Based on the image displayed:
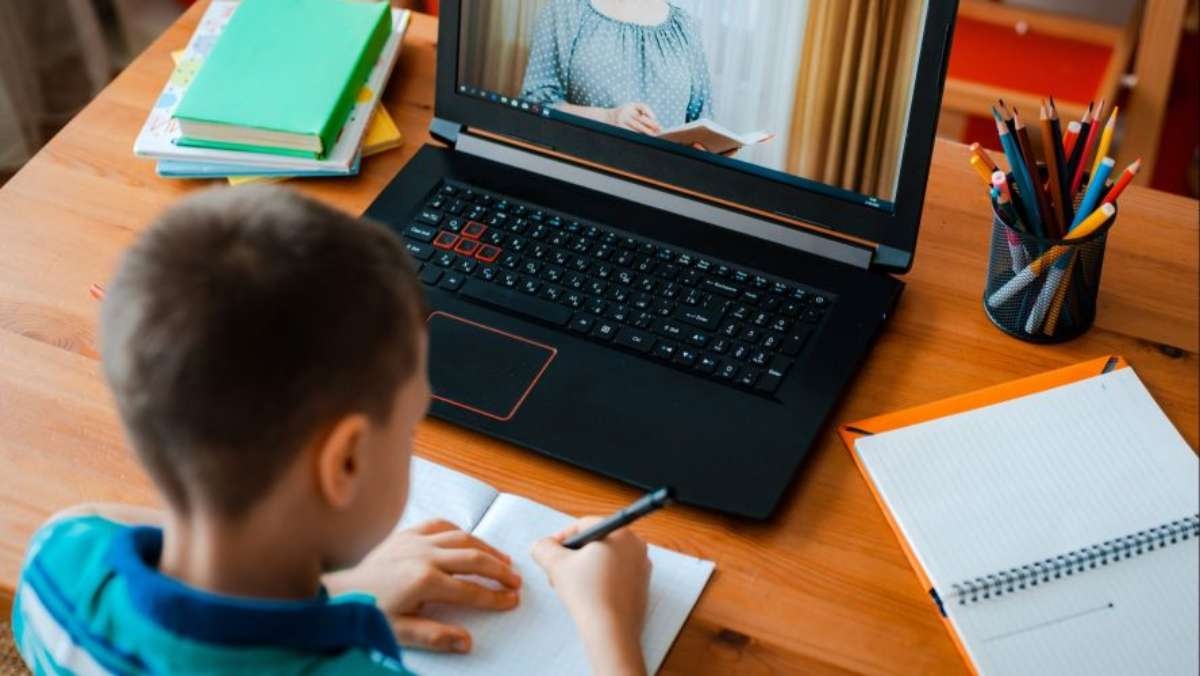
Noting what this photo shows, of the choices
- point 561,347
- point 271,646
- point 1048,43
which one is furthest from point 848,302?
point 1048,43

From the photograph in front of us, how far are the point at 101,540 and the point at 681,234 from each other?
1.84 ft

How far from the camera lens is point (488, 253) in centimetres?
118

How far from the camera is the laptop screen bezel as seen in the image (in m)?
1.06

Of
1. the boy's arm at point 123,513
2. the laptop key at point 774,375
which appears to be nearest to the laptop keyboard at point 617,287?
the laptop key at point 774,375

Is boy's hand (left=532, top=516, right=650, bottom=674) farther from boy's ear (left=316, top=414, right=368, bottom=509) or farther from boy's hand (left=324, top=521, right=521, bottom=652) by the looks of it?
boy's ear (left=316, top=414, right=368, bottom=509)

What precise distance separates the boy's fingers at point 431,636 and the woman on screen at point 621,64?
1.59 ft

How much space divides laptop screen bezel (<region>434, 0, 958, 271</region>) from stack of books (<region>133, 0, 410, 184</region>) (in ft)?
0.30

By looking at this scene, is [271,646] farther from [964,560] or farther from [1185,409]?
[1185,409]

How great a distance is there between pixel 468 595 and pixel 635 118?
46 cm

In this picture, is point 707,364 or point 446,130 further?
point 446,130

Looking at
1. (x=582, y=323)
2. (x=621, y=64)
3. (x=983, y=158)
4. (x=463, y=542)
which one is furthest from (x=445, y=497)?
(x=983, y=158)

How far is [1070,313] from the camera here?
112cm

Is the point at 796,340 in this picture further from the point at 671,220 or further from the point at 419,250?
the point at 419,250

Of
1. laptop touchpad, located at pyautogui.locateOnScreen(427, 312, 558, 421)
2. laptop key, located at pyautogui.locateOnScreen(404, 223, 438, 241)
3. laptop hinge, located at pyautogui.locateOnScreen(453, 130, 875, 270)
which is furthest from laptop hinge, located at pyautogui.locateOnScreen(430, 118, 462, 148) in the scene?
laptop touchpad, located at pyautogui.locateOnScreen(427, 312, 558, 421)
